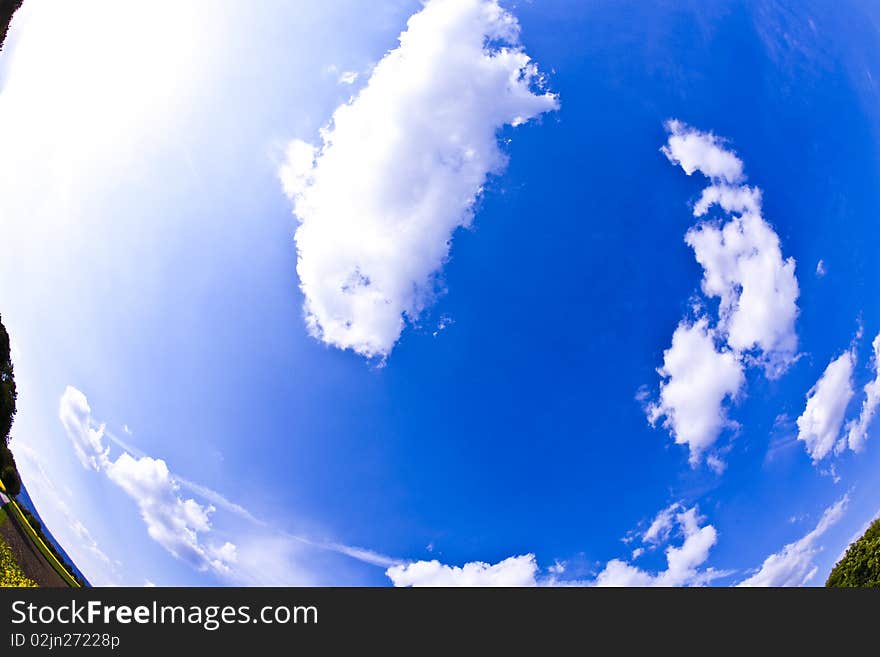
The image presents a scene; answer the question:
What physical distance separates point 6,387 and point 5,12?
25.9m

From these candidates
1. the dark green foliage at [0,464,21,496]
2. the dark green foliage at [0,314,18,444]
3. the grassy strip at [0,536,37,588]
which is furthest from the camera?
the dark green foliage at [0,314,18,444]

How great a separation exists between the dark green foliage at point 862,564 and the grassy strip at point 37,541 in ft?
162

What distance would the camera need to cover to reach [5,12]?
88.2ft

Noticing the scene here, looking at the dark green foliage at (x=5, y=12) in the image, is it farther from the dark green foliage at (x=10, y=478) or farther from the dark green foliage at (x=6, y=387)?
the dark green foliage at (x=10, y=478)

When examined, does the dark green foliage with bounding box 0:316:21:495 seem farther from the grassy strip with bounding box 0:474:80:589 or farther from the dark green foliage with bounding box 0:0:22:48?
the dark green foliage with bounding box 0:0:22:48

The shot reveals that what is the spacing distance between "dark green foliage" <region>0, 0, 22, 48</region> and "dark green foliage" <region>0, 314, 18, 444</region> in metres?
20.1

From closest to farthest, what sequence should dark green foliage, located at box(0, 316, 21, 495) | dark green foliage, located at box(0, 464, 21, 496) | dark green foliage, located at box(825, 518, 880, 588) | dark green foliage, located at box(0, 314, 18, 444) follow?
dark green foliage, located at box(825, 518, 880, 588), dark green foliage, located at box(0, 464, 21, 496), dark green foliage, located at box(0, 316, 21, 495), dark green foliage, located at box(0, 314, 18, 444)

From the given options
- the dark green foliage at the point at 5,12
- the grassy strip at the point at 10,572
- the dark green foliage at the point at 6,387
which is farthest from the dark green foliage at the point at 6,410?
the dark green foliage at the point at 5,12

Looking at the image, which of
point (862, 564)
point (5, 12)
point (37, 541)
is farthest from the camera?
point (37, 541)

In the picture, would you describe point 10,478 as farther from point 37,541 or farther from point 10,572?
point 10,572

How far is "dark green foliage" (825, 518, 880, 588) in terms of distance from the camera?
22531mm

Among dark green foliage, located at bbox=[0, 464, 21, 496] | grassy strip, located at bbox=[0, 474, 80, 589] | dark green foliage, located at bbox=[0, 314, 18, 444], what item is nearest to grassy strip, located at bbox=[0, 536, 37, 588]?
grassy strip, located at bbox=[0, 474, 80, 589]

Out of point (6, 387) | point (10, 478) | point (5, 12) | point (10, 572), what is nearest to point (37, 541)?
point (10, 478)
